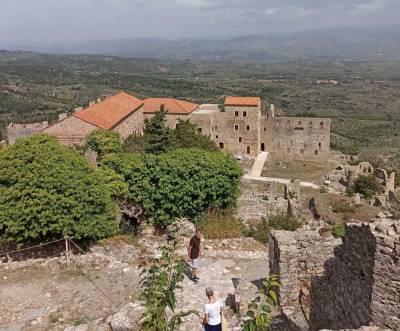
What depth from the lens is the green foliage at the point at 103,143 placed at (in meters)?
30.5

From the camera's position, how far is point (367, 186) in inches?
1436

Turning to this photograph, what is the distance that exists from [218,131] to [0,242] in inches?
1440

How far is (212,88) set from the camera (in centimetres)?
16150

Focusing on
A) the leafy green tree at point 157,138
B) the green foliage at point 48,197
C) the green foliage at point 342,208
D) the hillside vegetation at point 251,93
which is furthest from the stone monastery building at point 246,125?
the green foliage at point 48,197

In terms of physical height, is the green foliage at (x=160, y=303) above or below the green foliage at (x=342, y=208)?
above

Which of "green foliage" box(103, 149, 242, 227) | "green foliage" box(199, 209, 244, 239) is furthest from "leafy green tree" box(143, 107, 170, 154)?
"green foliage" box(199, 209, 244, 239)

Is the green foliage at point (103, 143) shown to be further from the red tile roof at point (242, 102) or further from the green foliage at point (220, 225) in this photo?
the red tile roof at point (242, 102)

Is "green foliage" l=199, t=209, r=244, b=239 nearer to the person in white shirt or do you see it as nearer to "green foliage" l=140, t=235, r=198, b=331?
the person in white shirt

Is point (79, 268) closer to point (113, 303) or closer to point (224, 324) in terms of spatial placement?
point (113, 303)

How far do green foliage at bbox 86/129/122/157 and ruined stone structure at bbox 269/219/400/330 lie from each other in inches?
863

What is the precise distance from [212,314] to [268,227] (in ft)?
34.8

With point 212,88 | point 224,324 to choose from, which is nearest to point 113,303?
point 224,324

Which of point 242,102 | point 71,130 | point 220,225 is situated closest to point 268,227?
point 220,225

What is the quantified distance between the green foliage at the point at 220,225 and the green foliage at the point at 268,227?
510 mm
